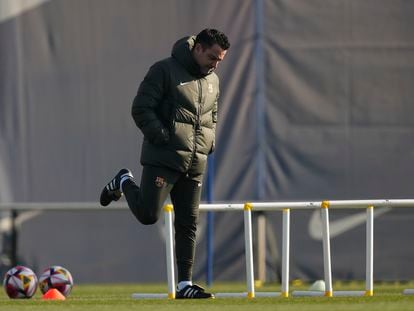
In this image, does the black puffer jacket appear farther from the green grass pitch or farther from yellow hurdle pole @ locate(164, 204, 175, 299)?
the green grass pitch

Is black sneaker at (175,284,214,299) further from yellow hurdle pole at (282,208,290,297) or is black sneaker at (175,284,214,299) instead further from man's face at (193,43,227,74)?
man's face at (193,43,227,74)

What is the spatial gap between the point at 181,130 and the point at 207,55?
1.83 ft

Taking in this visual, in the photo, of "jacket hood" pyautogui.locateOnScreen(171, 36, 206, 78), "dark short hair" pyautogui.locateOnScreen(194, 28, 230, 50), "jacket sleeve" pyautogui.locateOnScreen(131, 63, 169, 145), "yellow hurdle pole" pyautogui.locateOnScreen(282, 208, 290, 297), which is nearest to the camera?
"jacket sleeve" pyautogui.locateOnScreen(131, 63, 169, 145)

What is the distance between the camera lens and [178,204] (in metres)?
8.76

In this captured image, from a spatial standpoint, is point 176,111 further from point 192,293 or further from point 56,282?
point 56,282

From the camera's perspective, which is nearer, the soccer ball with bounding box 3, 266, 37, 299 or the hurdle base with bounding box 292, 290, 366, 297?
the hurdle base with bounding box 292, 290, 366, 297

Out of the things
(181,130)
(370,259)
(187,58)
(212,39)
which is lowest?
(370,259)

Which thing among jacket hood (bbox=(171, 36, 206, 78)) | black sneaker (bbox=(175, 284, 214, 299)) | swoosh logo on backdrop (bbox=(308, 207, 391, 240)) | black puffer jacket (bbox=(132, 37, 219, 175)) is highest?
jacket hood (bbox=(171, 36, 206, 78))

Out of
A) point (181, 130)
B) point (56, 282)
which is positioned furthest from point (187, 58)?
point (56, 282)

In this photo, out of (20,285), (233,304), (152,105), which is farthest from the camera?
(20,285)

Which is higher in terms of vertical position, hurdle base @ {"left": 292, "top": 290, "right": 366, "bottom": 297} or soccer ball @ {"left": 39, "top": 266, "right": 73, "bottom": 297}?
soccer ball @ {"left": 39, "top": 266, "right": 73, "bottom": 297}

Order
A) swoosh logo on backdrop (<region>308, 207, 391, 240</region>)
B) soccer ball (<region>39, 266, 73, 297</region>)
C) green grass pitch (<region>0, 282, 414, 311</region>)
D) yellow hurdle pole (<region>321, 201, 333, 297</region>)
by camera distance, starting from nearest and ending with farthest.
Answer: green grass pitch (<region>0, 282, 414, 311</region>) < yellow hurdle pole (<region>321, 201, 333, 297</region>) < soccer ball (<region>39, 266, 73, 297</region>) < swoosh logo on backdrop (<region>308, 207, 391, 240</region>)

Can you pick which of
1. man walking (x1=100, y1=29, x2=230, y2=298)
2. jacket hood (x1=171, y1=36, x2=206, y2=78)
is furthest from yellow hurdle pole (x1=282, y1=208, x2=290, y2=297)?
jacket hood (x1=171, y1=36, x2=206, y2=78)

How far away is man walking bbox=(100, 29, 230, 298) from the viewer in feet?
27.7
